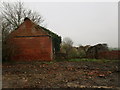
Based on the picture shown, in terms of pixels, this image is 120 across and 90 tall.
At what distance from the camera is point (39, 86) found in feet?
21.4

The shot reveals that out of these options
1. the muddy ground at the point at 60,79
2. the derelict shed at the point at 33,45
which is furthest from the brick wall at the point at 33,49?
the muddy ground at the point at 60,79

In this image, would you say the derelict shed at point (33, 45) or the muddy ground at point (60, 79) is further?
the derelict shed at point (33, 45)

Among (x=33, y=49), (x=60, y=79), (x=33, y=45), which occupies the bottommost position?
(x=60, y=79)

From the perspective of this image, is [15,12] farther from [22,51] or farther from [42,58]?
[42,58]

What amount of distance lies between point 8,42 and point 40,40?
4.53 m

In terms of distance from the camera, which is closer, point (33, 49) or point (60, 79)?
point (60, 79)

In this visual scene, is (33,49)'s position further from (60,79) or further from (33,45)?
(60,79)

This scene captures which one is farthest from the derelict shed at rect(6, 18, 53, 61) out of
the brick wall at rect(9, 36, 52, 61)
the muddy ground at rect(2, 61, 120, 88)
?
the muddy ground at rect(2, 61, 120, 88)

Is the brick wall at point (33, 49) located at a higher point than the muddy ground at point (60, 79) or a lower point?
higher

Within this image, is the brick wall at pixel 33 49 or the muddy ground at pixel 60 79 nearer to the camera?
the muddy ground at pixel 60 79

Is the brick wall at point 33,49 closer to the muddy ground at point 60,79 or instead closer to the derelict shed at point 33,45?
the derelict shed at point 33,45

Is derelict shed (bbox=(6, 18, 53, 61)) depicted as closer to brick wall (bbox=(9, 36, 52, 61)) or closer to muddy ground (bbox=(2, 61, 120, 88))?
brick wall (bbox=(9, 36, 52, 61))

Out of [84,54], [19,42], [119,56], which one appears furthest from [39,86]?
[84,54]

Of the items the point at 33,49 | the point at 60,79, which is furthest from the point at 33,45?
the point at 60,79
